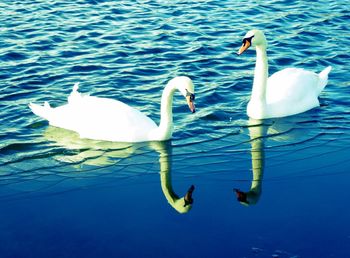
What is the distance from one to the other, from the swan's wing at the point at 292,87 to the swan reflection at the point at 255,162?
69 cm

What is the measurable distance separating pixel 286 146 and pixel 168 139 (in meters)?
1.82

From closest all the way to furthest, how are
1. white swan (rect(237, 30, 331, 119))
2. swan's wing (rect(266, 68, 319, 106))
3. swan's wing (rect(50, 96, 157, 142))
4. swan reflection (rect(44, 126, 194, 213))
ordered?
swan reflection (rect(44, 126, 194, 213))
swan's wing (rect(50, 96, 157, 142))
white swan (rect(237, 30, 331, 119))
swan's wing (rect(266, 68, 319, 106))

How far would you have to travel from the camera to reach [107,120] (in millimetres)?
13016

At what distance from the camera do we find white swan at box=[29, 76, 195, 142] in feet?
42.1

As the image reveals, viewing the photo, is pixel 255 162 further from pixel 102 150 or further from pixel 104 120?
pixel 104 120

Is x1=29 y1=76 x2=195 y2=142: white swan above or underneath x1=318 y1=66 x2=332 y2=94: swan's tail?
underneath

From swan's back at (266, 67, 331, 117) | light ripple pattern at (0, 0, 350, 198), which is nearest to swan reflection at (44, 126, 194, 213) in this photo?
light ripple pattern at (0, 0, 350, 198)

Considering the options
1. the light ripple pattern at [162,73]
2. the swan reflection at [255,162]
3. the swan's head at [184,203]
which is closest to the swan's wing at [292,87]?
the light ripple pattern at [162,73]

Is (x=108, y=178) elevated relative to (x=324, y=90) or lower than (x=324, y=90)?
lower

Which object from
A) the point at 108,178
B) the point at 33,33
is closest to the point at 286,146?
the point at 108,178

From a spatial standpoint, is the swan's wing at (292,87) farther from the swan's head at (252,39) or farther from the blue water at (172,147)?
the swan's head at (252,39)

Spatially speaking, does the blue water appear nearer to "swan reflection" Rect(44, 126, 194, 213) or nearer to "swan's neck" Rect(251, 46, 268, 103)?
"swan reflection" Rect(44, 126, 194, 213)

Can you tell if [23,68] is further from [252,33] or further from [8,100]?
[252,33]

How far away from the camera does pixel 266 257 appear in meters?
9.62
